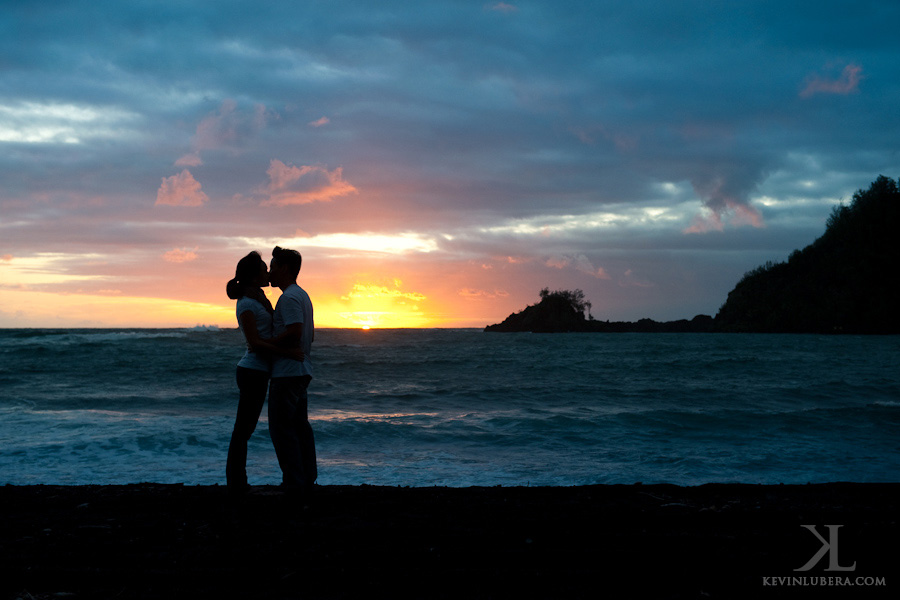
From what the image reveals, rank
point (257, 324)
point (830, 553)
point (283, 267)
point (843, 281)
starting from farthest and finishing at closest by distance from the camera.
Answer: point (843, 281) < point (283, 267) < point (257, 324) < point (830, 553)

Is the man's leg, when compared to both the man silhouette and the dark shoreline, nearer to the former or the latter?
the man silhouette

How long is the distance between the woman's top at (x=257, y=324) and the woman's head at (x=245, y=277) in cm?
8

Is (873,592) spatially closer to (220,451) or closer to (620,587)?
(620,587)

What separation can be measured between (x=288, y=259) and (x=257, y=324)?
61 cm

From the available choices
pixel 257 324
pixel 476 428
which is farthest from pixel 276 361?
pixel 476 428

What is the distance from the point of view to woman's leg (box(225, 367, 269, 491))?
4.69 metres

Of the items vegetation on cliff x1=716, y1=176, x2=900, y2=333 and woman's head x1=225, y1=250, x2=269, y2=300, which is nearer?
woman's head x1=225, y1=250, x2=269, y2=300

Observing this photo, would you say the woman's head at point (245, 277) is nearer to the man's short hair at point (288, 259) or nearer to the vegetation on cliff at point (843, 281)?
the man's short hair at point (288, 259)

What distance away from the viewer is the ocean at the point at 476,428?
26.0 feet

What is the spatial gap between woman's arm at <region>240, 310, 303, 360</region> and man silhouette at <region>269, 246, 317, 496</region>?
6 cm

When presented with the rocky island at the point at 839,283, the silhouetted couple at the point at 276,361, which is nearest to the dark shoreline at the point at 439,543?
the silhouetted couple at the point at 276,361

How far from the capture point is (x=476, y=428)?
37.9 ft

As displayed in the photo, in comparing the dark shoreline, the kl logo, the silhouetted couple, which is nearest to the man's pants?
the silhouetted couple

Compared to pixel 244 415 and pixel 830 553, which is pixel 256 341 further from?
pixel 830 553
